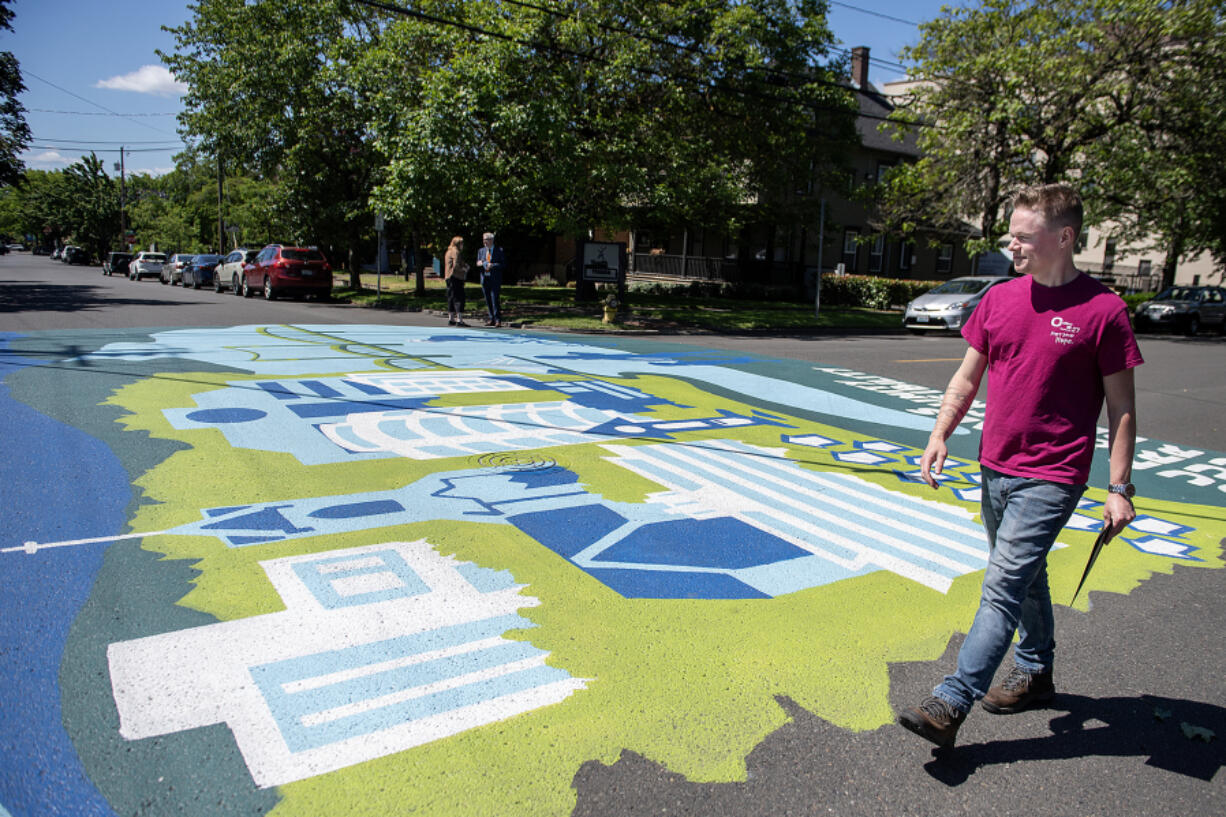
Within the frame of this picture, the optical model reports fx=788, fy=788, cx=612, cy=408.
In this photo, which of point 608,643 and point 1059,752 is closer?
point 1059,752

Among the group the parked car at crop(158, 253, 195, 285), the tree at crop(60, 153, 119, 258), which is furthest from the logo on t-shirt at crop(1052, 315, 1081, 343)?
the tree at crop(60, 153, 119, 258)

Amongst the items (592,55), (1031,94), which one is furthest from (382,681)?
(1031,94)

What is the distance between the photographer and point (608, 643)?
352cm

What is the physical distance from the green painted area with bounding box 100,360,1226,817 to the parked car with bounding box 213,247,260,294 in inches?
985

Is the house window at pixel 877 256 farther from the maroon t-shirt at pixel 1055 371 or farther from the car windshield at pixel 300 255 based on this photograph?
the maroon t-shirt at pixel 1055 371

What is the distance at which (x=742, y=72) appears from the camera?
21.0 meters

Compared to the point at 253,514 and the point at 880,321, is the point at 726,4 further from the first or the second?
the point at 253,514

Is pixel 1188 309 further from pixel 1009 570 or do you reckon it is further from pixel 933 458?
pixel 1009 570

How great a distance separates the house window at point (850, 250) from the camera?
38.2 m

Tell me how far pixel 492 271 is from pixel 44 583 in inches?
560

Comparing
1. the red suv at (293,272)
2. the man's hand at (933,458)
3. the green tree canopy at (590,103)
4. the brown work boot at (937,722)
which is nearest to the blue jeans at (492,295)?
the green tree canopy at (590,103)

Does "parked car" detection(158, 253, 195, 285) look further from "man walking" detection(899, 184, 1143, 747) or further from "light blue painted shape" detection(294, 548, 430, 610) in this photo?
"man walking" detection(899, 184, 1143, 747)

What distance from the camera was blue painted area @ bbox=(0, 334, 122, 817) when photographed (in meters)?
2.48

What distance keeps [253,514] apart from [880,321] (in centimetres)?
2327
